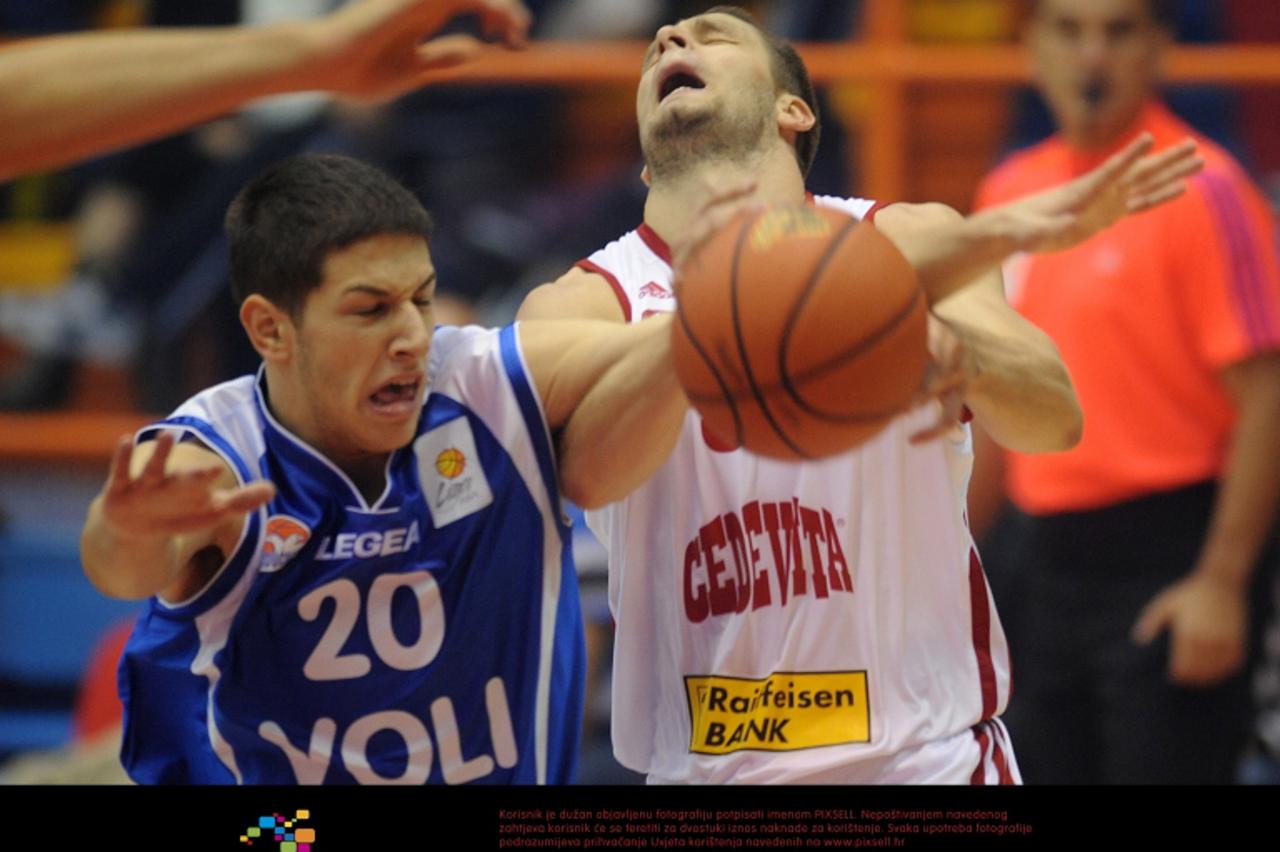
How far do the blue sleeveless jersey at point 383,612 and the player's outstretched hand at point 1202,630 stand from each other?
2.43 m

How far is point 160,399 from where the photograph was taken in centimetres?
694

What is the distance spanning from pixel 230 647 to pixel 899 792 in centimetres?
125

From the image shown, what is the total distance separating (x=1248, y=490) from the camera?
5016 mm

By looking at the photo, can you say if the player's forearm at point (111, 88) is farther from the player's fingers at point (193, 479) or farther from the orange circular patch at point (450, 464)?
the orange circular patch at point (450, 464)

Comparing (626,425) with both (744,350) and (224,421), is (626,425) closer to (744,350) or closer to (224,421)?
(744,350)

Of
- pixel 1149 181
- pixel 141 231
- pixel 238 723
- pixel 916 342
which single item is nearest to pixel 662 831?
pixel 238 723

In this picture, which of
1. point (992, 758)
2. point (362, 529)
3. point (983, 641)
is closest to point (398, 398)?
point (362, 529)

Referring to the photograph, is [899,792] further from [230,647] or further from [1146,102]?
[1146,102]

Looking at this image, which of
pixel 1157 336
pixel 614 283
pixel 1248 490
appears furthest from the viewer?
pixel 1157 336

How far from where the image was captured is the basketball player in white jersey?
3264 millimetres

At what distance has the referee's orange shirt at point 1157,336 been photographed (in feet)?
17.1

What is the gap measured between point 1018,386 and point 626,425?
69 cm

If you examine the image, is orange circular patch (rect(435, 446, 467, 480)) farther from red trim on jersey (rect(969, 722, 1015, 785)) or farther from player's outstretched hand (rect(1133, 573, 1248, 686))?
player's outstretched hand (rect(1133, 573, 1248, 686))

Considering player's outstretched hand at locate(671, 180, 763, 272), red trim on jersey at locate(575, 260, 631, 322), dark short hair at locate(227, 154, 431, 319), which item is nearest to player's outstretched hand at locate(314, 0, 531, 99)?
dark short hair at locate(227, 154, 431, 319)
